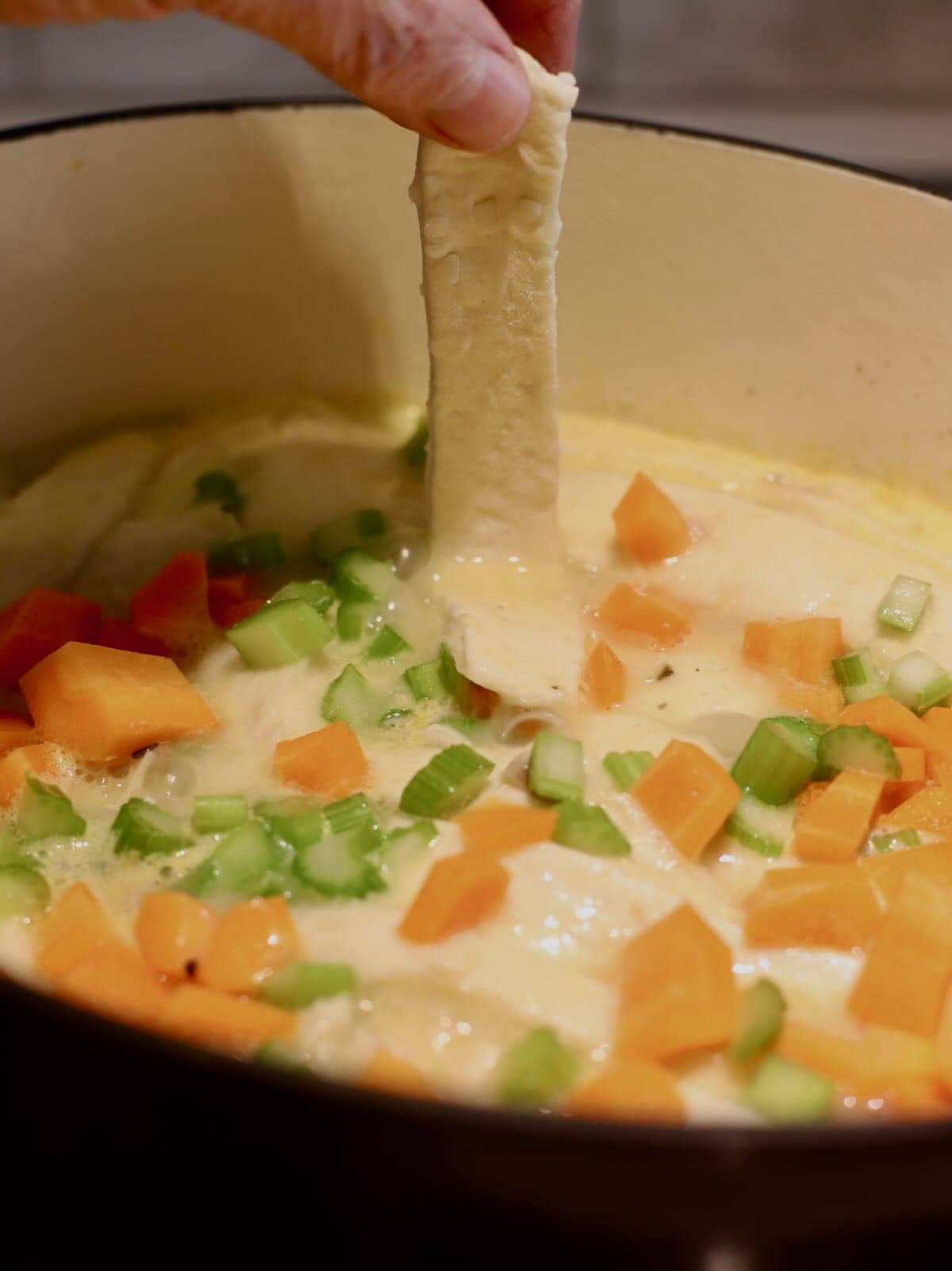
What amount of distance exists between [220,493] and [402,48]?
0.93 m

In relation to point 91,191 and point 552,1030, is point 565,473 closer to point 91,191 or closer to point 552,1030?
point 91,191

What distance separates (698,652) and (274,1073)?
102cm

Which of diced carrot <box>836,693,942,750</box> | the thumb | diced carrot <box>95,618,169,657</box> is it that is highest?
the thumb

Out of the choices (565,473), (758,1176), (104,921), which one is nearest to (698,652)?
(565,473)

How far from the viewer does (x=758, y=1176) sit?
731mm

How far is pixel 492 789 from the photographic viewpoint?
138 centimetres

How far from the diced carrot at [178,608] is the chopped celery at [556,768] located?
0.52 metres

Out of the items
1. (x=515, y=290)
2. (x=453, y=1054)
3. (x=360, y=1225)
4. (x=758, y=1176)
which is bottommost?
(x=453, y=1054)

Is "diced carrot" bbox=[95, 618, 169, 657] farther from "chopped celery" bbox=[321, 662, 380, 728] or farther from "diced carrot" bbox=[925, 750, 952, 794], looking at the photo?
"diced carrot" bbox=[925, 750, 952, 794]

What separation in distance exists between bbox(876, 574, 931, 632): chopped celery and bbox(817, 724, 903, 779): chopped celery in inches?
12.2

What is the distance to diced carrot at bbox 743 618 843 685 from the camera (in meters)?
1.62

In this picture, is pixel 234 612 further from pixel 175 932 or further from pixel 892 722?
pixel 892 722

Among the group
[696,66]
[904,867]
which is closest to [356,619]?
[904,867]

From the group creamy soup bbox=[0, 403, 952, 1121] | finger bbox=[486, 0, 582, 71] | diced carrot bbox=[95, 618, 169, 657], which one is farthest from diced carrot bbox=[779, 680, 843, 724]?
finger bbox=[486, 0, 582, 71]
